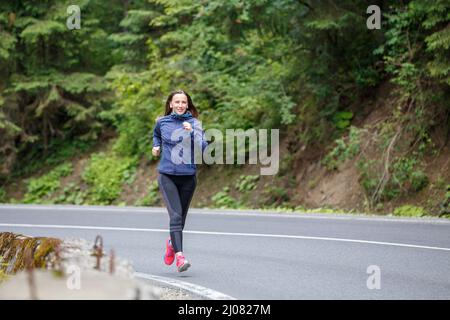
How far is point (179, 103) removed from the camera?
920cm

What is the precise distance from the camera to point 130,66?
26016 millimetres

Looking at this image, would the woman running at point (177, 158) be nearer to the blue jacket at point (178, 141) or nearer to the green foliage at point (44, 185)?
the blue jacket at point (178, 141)

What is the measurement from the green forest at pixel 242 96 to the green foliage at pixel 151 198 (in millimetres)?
86

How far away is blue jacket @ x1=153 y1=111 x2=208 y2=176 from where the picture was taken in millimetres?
9156

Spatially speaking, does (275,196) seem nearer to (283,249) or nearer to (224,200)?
(224,200)

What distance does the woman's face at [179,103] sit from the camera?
921 centimetres

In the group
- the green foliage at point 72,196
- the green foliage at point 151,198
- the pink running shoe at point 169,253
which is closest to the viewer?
the pink running shoe at point 169,253

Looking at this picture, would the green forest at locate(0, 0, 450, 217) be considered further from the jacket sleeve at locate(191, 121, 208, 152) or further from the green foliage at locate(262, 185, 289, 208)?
the jacket sleeve at locate(191, 121, 208, 152)

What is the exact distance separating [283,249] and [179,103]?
315 cm

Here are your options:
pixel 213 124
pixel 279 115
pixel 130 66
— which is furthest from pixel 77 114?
pixel 279 115

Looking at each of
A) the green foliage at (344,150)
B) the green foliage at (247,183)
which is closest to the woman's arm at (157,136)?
the green foliage at (344,150)

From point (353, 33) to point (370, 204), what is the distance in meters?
4.82

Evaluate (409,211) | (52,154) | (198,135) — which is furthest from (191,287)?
(52,154)
